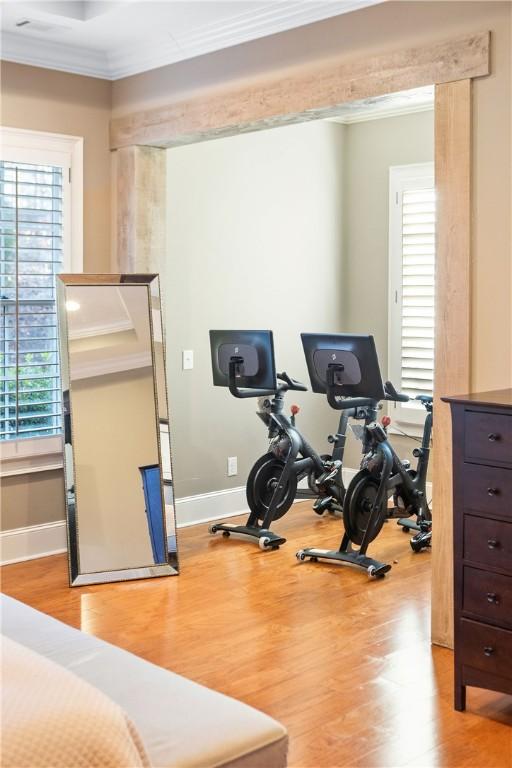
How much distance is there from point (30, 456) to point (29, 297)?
0.88m

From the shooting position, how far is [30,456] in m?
4.98

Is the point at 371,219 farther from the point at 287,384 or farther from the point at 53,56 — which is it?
the point at 53,56

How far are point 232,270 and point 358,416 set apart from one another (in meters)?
1.44

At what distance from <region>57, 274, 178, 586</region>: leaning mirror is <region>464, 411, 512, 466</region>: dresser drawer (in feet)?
6.98

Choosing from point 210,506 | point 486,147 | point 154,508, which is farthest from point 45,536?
point 486,147

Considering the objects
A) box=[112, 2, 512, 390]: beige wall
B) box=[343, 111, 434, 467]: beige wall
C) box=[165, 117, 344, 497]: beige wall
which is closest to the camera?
box=[112, 2, 512, 390]: beige wall

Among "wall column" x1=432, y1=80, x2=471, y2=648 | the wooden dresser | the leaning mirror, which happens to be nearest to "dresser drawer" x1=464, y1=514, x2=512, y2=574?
the wooden dresser

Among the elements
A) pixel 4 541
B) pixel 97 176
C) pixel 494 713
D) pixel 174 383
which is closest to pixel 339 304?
pixel 174 383

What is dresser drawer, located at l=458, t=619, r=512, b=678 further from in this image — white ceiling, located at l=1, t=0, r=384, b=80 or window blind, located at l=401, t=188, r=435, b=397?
window blind, located at l=401, t=188, r=435, b=397

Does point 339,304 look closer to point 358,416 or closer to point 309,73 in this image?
point 358,416

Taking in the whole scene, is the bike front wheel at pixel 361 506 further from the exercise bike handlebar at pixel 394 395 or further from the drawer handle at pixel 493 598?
the drawer handle at pixel 493 598

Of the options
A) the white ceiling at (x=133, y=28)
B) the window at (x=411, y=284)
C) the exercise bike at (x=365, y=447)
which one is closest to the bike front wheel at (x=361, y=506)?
the exercise bike at (x=365, y=447)

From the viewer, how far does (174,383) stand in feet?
18.7

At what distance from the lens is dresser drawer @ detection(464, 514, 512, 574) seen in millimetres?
2953
